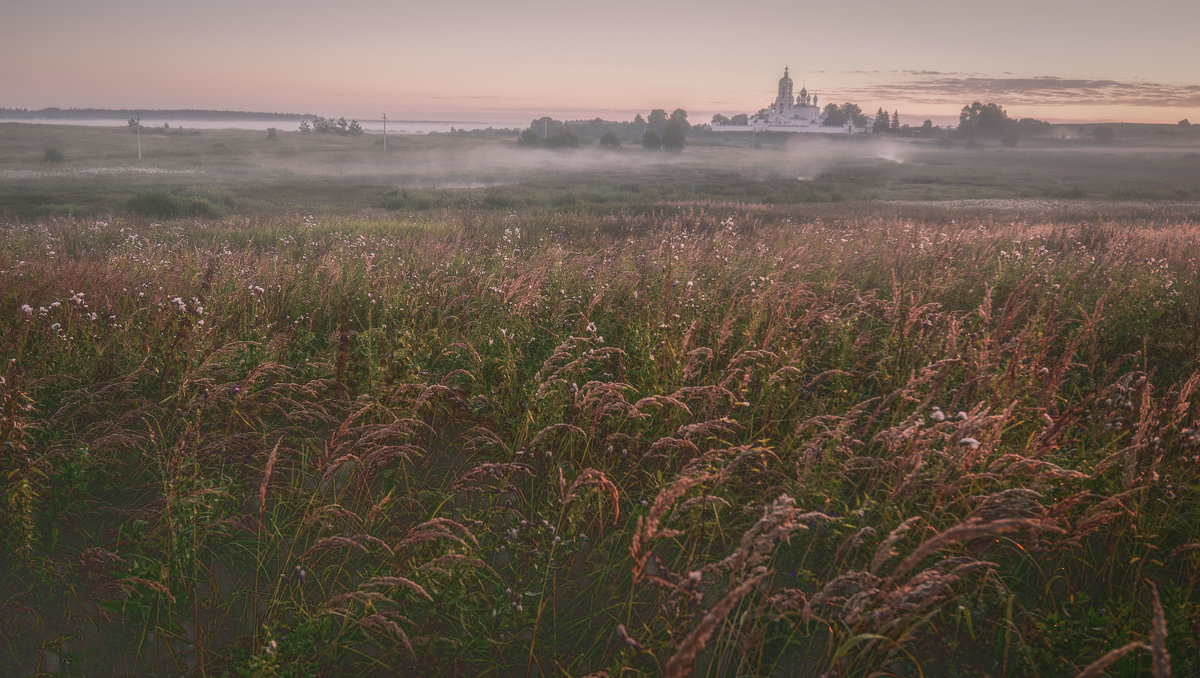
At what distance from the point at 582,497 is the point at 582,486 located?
0.23 meters

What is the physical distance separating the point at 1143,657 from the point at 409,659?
3.08m

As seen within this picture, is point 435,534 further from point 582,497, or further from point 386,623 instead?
point 582,497

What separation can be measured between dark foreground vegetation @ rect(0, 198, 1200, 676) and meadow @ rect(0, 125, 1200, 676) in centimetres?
3

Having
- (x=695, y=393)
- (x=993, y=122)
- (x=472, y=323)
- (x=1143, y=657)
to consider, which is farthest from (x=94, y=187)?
(x=993, y=122)

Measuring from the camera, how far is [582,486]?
11.4ft

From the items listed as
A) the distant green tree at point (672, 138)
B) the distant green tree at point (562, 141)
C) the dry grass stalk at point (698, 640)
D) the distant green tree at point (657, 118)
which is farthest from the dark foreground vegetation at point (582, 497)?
the distant green tree at point (657, 118)

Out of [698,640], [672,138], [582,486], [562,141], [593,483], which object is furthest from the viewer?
[672,138]

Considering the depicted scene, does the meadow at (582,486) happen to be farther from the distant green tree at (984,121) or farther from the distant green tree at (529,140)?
the distant green tree at (984,121)

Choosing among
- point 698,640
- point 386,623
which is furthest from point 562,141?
point 698,640

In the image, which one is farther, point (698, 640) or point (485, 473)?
point (485, 473)

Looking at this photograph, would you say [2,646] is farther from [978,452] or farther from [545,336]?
[978,452]

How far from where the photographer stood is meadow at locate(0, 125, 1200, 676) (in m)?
2.70

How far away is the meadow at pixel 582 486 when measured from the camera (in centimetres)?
270

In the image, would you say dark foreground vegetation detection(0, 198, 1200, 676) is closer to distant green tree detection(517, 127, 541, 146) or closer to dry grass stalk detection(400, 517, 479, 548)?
dry grass stalk detection(400, 517, 479, 548)
